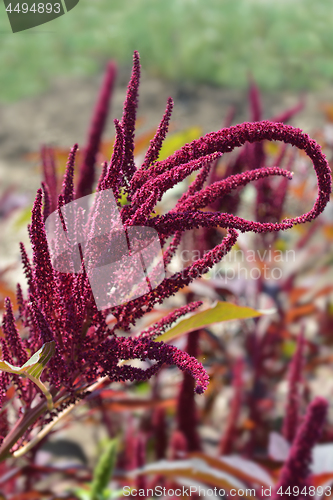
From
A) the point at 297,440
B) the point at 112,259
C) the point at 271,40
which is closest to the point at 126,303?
the point at 112,259

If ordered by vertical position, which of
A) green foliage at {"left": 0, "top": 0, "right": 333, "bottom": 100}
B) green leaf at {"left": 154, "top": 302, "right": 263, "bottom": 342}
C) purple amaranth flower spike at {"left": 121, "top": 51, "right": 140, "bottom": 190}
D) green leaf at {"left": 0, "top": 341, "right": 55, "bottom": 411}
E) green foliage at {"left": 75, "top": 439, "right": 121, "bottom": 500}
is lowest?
green foliage at {"left": 75, "top": 439, "right": 121, "bottom": 500}

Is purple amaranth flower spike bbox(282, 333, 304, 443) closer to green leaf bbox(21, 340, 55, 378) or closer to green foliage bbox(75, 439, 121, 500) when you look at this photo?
green foliage bbox(75, 439, 121, 500)

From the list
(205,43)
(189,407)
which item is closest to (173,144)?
(189,407)

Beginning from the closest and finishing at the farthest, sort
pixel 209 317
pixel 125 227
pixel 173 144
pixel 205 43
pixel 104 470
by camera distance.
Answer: pixel 125 227 < pixel 209 317 < pixel 104 470 < pixel 173 144 < pixel 205 43

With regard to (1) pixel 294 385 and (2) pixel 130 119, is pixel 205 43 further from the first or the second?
(2) pixel 130 119

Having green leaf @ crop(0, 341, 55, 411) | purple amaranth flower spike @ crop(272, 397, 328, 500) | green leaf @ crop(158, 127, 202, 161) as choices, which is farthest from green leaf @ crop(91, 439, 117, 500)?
green leaf @ crop(158, 127, 202, 161)

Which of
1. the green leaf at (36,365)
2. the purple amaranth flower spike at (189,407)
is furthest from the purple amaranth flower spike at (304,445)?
the green leaf at (36,365)
